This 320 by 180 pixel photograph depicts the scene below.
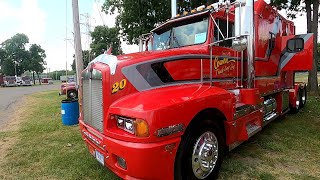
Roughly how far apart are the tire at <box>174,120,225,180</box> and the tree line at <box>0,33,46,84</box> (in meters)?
66.9

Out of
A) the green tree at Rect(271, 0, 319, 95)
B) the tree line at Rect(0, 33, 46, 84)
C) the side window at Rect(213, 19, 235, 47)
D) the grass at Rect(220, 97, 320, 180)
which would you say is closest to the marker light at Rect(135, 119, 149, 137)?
the grass at Rect(220, 97, 320, 180)

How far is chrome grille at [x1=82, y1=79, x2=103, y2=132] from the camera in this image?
3553 millimetres

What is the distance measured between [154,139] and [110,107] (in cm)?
77

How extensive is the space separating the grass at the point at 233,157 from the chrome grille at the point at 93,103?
36.2 inches

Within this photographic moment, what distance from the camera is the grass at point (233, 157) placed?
13.4ft

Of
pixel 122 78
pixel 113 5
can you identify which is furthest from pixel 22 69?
pixel 122 78

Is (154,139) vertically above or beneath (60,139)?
above

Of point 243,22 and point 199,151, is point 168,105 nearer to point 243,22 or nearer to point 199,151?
point 199,151

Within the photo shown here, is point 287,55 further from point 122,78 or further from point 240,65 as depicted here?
point 122,78

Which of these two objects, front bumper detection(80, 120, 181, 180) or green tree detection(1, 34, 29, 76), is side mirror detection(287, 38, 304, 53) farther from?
green tree detection(1, 34, 29, 76)

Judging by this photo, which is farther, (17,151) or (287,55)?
(287,55)

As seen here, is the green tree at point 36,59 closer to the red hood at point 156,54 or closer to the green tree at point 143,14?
the green tree at point 143,14

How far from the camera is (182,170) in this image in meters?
3.25

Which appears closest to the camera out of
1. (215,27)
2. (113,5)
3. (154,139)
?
(154,139)
